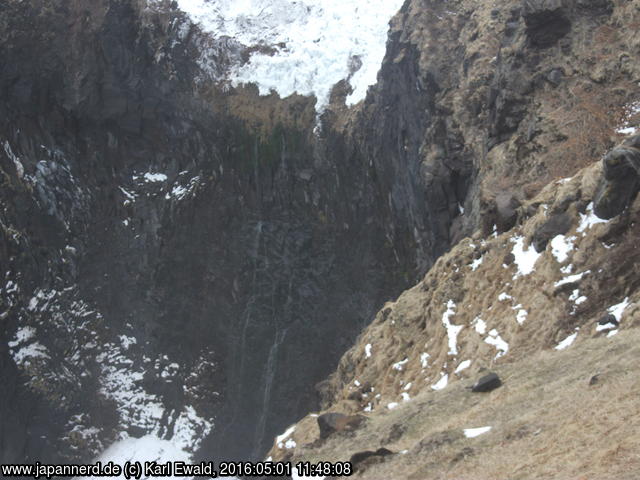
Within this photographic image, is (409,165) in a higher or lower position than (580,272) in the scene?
higher

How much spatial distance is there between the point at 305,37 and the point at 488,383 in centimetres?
5030

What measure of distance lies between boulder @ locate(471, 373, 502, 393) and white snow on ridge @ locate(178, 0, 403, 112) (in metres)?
41.8

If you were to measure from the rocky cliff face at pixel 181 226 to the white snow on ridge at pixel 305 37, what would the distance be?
1.46 metres

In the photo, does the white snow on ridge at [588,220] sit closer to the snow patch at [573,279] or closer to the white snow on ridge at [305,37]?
the snow patch at [573,279]

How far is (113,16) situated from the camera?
5578 centimetres

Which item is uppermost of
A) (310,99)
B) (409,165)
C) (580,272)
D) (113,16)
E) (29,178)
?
(113,16)

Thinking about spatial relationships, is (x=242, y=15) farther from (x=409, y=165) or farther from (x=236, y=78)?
(x=409, y=165)

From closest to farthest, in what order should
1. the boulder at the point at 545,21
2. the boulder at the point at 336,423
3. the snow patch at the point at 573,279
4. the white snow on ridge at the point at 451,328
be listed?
the boulder at the point at 336,423
the snow patch at the point at 573,279
the white snow on ridge at the point at 451,328
the boulder at the point at 545,21

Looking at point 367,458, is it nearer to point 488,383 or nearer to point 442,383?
point 488,383

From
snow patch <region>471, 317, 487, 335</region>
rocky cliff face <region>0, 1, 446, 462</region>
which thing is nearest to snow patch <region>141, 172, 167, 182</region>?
rocky cliff face <region>0, 1, 446, 462</region>

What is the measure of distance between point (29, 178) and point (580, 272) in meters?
48.2

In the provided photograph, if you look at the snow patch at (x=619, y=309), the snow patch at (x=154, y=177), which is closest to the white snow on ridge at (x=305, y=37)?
the snow patch at (x=154, y=177)

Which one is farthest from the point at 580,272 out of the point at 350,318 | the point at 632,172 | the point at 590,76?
the point at 350,318

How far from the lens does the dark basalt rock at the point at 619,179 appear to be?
58.9ft
